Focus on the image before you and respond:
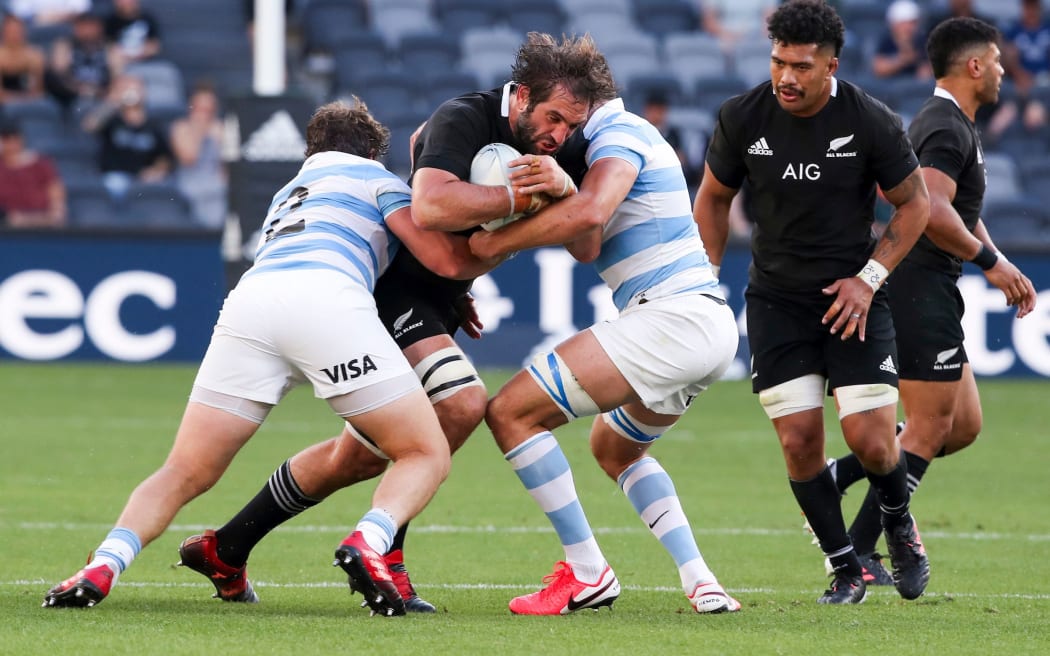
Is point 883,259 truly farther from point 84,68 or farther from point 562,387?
point 84,68

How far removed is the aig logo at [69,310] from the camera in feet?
50.1

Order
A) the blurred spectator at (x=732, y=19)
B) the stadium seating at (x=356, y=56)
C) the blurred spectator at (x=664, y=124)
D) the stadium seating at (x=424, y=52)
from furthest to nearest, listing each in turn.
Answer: the blurred spectator at (x=732, y=19)
the stadium seating at (x=424, y=52)
the stadium seating at (x=356, y=56)
the blurred spectator at (x=664, y=124)

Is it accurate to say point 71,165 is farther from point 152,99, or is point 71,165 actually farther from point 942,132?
point 942,132

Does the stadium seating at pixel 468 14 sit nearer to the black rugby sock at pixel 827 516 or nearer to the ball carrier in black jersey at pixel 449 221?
the ball carrier in black jersey at pixel 449 221

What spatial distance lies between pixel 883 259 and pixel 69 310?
10.6 m

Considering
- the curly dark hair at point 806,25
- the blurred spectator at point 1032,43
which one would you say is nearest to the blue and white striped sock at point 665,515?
the curly dark hair at point 806,25

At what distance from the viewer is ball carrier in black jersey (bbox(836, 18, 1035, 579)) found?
23.1 feet

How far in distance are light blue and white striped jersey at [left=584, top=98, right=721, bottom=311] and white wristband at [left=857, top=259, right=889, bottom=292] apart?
62 centimetres

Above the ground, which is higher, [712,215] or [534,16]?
[712,215]

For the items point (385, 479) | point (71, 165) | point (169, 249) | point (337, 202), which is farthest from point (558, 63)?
point (71, 165)

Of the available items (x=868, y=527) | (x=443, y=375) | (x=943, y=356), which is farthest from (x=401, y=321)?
(x=943, y=356)

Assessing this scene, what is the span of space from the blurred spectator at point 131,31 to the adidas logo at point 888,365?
45.8 feet

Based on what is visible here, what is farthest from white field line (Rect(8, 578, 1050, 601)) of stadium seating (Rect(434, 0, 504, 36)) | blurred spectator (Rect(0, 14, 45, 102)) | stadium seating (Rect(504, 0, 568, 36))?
stadium seating (Rect(434, 0, 504, 36))

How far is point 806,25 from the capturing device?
6.21m
